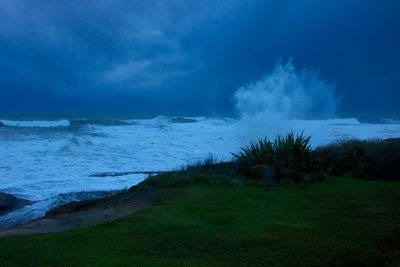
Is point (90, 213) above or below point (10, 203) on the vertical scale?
below

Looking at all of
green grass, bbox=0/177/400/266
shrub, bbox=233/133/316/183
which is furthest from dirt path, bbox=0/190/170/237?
shrub, bbox=233/133/316/183

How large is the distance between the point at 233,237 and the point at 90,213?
320 centimetres

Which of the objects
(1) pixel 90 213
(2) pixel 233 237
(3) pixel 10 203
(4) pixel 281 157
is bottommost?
(2) pixel 233 237

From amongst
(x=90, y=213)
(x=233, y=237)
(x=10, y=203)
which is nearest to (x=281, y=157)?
(x=90, y=213)

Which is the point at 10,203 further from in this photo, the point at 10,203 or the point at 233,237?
the point at 233,237

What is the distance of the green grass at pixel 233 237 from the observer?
4371 millimetres

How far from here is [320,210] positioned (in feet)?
22.0

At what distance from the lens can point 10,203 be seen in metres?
9.70

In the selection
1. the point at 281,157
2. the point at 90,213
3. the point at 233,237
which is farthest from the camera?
the point at 281,157

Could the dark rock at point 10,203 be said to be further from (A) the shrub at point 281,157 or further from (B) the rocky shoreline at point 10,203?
(A) the shrub at point 281,157

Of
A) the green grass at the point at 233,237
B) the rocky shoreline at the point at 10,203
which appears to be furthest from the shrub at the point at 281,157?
the rocky shoreline at the point at 10,203

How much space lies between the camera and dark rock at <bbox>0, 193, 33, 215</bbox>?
9.31 meters

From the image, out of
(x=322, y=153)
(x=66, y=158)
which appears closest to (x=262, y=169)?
(x=322, y=153)

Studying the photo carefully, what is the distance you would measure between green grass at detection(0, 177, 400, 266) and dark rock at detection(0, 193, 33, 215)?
442cm
